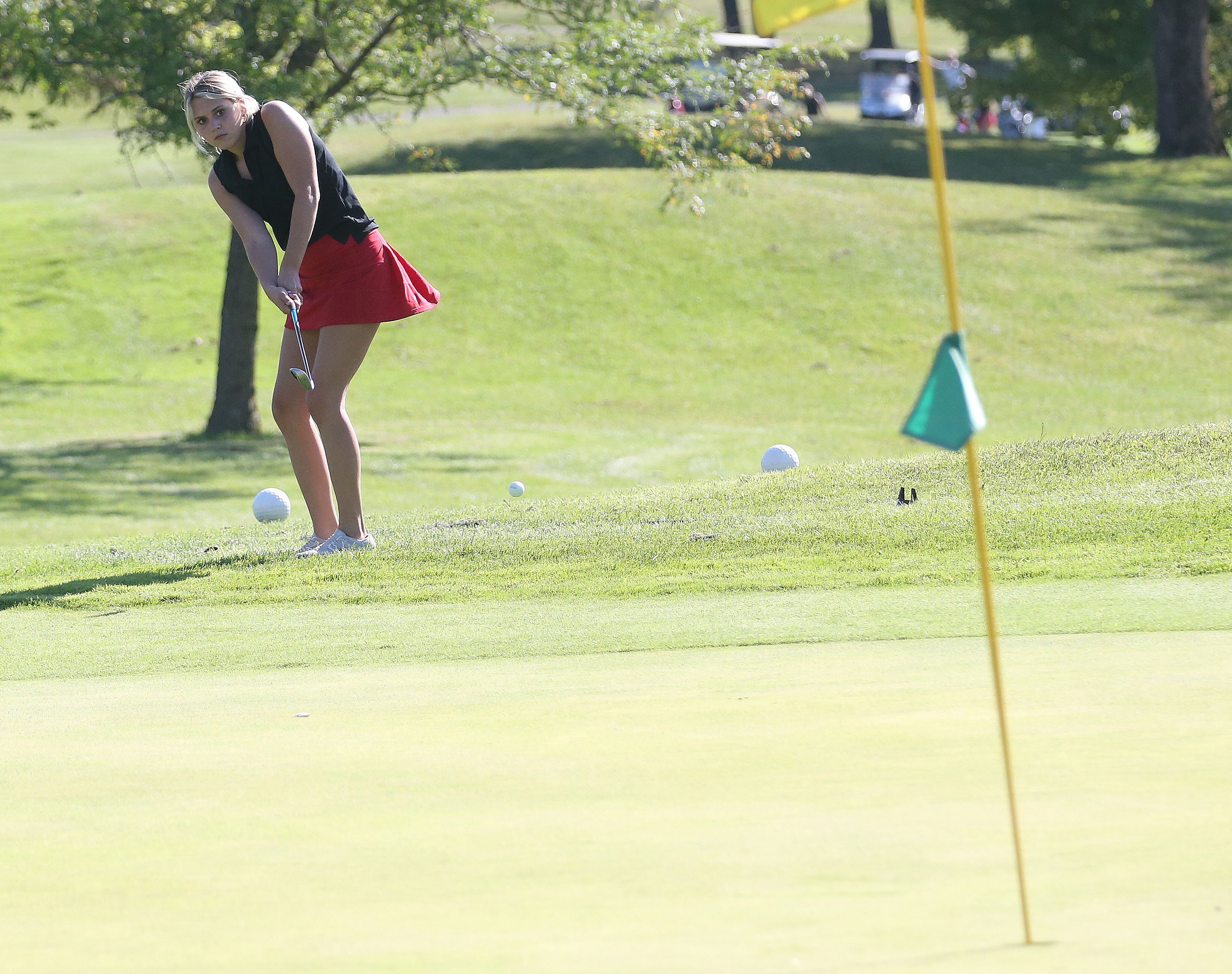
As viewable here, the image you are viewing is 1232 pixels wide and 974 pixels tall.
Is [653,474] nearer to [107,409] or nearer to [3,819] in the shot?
[107,409]

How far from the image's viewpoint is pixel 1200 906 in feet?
8.17

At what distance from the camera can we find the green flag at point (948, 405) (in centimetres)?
268

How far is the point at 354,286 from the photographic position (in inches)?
293

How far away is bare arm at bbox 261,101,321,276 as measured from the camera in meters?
7.00

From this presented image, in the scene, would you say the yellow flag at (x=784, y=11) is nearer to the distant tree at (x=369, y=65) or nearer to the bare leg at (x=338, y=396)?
the bare leg at (x=338, y=396)

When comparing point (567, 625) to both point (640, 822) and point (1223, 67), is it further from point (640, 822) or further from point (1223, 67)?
point (1223, 67)

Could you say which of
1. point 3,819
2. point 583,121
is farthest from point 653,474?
point 3,819

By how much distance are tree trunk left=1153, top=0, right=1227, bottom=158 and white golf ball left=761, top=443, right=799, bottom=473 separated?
81.8ft

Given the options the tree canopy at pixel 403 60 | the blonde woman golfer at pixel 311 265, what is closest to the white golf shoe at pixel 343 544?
the blonde woman golfer at pixel 311 265

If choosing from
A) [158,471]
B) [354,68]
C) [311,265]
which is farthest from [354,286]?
[354,68]

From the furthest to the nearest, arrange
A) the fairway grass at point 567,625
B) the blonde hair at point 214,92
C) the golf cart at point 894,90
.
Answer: the golf cart at point 894,90
the blonde hair at point 214,92
the fairway grass at point 567,625

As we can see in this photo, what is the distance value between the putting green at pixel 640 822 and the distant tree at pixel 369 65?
1215cm

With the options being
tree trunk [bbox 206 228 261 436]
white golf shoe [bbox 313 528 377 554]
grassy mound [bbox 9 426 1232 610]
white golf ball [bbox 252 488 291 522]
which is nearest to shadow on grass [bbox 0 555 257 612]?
grassy mound [bbox 9 426 1232 610]

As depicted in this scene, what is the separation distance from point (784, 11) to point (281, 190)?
4662mm
